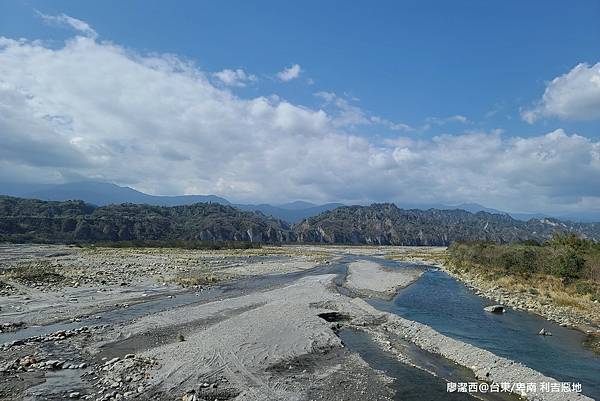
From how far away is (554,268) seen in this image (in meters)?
50.8

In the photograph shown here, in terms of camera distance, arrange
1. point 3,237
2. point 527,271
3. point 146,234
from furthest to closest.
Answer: point 146,234 → point 3,237 → point 527,271

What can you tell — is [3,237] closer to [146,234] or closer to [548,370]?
[146,234]

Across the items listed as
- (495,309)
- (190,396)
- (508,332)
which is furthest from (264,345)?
(495,309)

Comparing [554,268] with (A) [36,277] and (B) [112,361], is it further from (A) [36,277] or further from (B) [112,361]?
(A) [36,277]

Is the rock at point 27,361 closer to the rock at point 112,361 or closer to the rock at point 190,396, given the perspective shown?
the rock at point 112,361

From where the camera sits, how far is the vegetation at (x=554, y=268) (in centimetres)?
4219

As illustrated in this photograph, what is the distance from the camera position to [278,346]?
76.4 feet

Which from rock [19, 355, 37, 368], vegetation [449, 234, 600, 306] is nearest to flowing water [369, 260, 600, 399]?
vegetation [449, 234, 600, 306]

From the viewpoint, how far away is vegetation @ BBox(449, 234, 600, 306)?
42188 millimetres

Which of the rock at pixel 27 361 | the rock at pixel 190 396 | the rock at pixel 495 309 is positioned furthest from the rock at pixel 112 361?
the rock at pixel 495 309

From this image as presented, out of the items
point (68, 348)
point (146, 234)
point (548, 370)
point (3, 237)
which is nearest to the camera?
point (548, 370)

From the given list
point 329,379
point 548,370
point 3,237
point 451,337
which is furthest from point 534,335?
point 3,237

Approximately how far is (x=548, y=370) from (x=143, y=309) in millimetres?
27946

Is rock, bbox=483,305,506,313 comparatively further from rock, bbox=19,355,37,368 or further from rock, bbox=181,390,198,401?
rock, bbox=19,355,37,368
